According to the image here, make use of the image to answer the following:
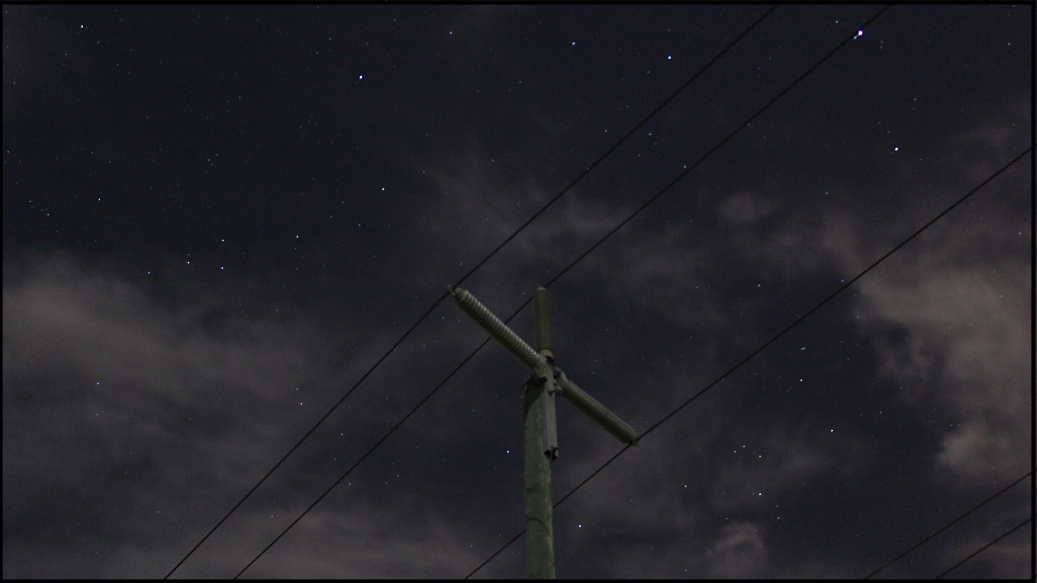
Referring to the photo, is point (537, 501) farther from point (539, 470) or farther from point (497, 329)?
point (497, 329)

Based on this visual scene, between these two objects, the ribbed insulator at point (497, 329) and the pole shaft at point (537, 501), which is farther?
the ribbed insulator at point (497, 329)

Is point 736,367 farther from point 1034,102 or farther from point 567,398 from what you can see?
point 1034,102

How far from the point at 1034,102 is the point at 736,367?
4.15 metres

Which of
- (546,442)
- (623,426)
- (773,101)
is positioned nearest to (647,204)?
(773,101)

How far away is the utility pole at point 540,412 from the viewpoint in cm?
805

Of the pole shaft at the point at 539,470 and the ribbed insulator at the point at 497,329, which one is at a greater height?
the ribbed insulator at the point at 497,329

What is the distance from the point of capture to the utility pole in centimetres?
805

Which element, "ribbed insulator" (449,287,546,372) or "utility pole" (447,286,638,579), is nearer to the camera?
"utility pole" (447,286,638,579)

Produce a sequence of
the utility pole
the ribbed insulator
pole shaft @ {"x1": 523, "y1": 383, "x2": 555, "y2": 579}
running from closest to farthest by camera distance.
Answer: pole shaft @ {"x1": 523, "y1": 383, "x2": 555, "y2": 579}
the utility pole
the ribbed insulator

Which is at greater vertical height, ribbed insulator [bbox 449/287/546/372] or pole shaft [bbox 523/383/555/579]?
ribbed insulator [bbox 449/287/546/372]

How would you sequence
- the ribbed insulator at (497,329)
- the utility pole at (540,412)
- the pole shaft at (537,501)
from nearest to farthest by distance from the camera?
the pole shaft at (537,501), the utility pole at (540,412), the ribbed insulator at (497,329)

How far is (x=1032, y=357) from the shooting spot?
10.8 metres

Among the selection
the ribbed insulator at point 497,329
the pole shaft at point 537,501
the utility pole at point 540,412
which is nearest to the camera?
the pole shaft at point 537,501

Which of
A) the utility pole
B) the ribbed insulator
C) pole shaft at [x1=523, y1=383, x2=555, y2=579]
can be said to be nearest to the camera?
pole shaft at [x1=523, y1=383, x2=555, y2=579]
